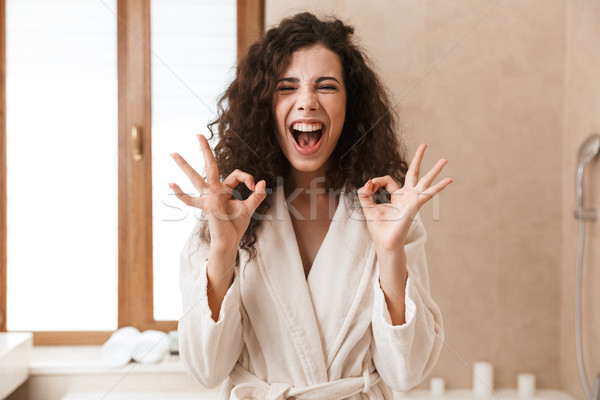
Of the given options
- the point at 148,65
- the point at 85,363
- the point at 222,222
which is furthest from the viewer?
the point at 148,65

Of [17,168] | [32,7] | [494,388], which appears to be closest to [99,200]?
[17,168]

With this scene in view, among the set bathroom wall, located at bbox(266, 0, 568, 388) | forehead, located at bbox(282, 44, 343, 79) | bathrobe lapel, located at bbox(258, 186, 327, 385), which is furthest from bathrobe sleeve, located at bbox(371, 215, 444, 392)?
bathroom wall, located at bbox(266, 0, 568, 388)

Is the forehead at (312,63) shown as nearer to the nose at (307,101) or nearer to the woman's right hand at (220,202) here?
the nose at (307,101)

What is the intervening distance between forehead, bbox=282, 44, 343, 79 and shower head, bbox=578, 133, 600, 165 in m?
0.95

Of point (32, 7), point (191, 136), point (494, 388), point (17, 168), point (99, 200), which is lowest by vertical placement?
point (494, 388)

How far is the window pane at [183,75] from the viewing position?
5.44 feet

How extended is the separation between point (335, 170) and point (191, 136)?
0.84m

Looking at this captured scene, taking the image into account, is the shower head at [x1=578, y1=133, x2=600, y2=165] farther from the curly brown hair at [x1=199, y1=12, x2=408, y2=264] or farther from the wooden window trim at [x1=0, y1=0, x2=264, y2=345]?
the wooden window trim at [x1=0, y1=0, x2=264, y2=345]

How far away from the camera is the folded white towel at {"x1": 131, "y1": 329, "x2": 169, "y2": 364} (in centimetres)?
158

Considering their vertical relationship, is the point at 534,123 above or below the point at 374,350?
above

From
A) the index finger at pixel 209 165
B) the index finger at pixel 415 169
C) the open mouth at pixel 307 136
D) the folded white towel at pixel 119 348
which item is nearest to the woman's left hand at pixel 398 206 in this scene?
the index finger at pixel 415 169

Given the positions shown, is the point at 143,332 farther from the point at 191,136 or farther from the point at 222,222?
the point at 222,222

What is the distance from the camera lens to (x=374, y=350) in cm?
90

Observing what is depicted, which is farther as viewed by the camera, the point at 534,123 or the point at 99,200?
the point at 99,200
